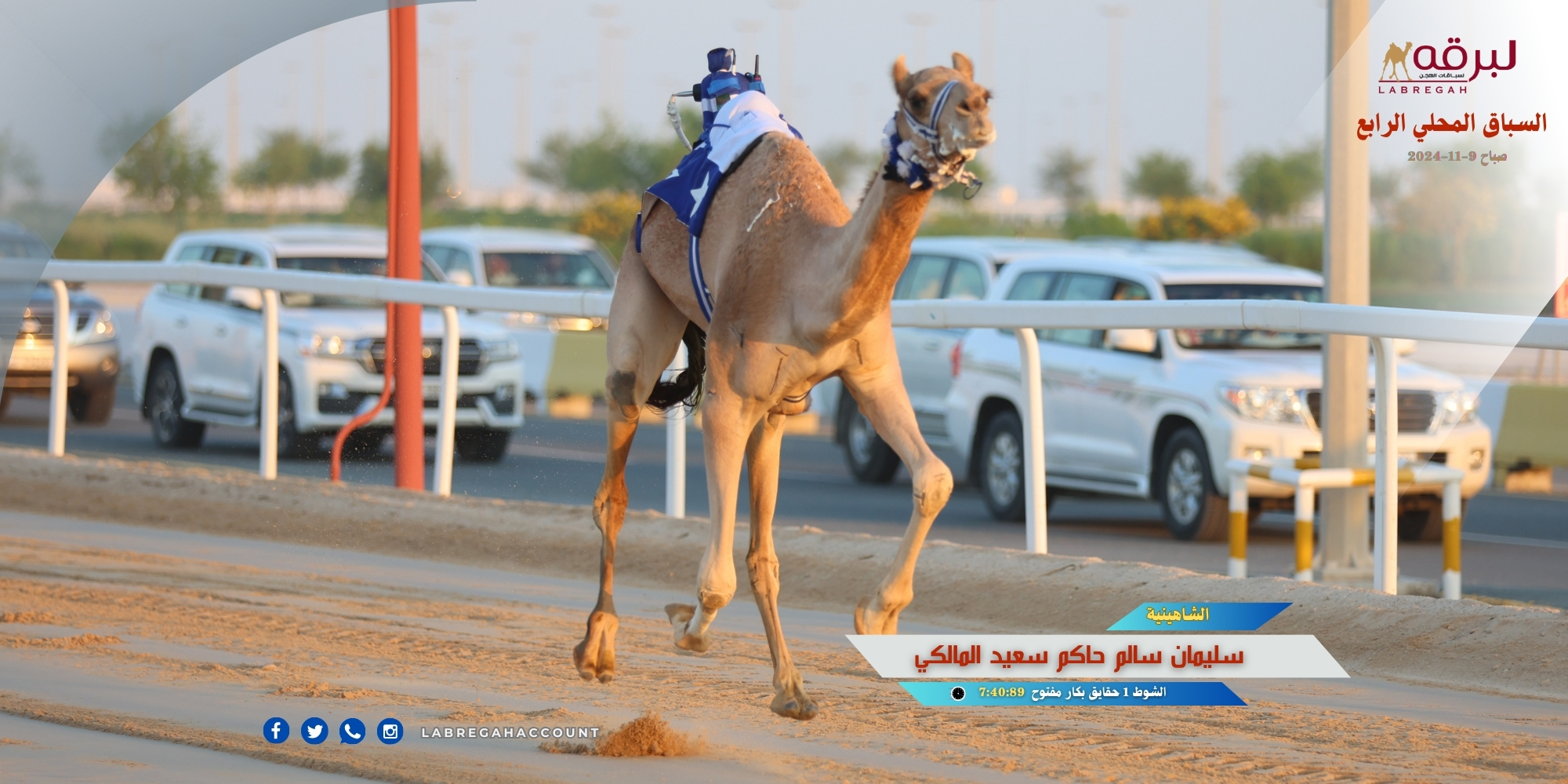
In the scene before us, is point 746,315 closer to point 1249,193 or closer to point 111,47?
point 111,47

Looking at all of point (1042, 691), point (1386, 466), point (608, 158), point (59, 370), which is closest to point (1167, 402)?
point (1386, 466)

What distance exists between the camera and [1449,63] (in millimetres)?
10289

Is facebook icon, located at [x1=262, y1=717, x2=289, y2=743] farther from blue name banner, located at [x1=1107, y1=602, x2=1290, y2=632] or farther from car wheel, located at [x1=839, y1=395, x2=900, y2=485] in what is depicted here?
car wheel, located at [x1=839, y1=395, x2=900, y2=485]

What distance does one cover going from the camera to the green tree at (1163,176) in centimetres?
7606

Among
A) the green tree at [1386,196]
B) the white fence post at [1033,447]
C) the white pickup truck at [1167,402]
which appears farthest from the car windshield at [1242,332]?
the green tree at [1386,196]

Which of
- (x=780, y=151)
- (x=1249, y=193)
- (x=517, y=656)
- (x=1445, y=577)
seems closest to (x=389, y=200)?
(x=517, y=656)

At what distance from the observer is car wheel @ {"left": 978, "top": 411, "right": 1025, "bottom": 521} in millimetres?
15211

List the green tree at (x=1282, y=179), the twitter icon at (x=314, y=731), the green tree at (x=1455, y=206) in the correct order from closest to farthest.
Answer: the twitter icon at (x=314, y=731), the green tree at (x=1455, y=206), the green tree at (x=1282, y=179)

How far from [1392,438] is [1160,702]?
10.9ft

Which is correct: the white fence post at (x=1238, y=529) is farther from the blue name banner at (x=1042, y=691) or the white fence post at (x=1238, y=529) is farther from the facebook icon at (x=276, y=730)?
the facebook icon at (x=276, y=730)

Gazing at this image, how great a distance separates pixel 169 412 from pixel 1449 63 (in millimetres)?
12216

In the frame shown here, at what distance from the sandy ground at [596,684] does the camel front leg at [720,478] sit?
472mm

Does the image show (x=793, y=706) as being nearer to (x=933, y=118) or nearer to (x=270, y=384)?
(x=933, y=118)

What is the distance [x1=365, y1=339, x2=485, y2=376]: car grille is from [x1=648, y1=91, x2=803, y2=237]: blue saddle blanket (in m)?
10.9
